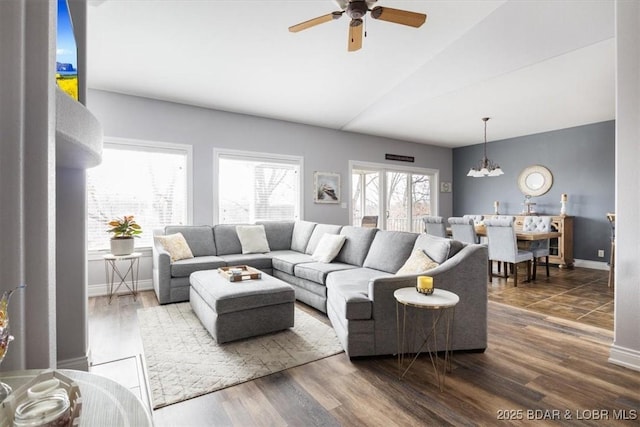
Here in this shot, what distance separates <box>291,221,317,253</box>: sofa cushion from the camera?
16.0 ft

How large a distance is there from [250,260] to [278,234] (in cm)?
100

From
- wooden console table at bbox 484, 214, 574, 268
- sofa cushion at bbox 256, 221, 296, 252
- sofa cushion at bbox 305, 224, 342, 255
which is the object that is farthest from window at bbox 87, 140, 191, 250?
wooden console table at bbox 484, 214, 574, 268

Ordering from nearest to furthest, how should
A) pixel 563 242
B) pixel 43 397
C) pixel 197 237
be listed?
1. pixel 43 397
2. pixel 197 237
3. pixel 563 242

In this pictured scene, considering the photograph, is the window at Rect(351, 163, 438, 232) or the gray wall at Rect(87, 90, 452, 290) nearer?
the gray wall at Rect(87, 90, 452, 290)

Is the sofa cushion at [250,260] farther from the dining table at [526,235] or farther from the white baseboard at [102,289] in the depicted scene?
the dining table at [526,235]

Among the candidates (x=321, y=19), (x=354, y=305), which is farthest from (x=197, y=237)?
(x=321, y=19)

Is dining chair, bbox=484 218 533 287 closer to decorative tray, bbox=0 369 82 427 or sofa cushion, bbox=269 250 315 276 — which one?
sofa cushion, bbox=269 250 315 276

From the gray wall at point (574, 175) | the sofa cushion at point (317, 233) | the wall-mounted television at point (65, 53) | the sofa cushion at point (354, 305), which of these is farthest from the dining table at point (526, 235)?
the wall-mounted television at point (65, 53)

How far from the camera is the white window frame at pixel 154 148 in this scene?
13.9 feet

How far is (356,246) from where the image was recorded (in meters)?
3.83

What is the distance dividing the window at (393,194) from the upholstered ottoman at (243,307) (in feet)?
13.3

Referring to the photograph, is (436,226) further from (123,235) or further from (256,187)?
(123,235)

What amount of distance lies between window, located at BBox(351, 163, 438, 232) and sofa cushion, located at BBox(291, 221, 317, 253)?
1.78 meters

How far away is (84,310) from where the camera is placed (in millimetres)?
2021
